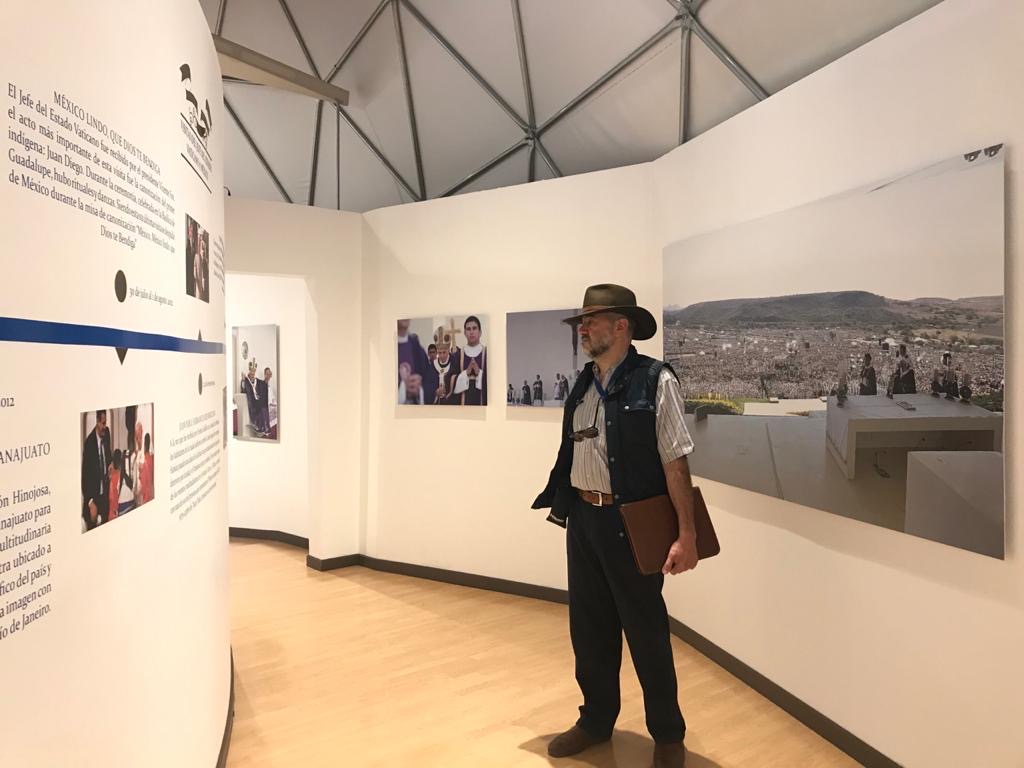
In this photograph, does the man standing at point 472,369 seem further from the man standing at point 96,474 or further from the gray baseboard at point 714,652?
the man standing at point 96,474

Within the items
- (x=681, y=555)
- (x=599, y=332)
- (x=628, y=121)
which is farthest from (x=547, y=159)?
(x=681, y=555)

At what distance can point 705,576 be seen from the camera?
466 centimetres

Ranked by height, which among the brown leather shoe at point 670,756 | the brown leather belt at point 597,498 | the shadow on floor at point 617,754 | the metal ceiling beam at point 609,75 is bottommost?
the shadow on floor at point 617,754

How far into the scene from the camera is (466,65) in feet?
20.7

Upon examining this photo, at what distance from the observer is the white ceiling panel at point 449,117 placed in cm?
638

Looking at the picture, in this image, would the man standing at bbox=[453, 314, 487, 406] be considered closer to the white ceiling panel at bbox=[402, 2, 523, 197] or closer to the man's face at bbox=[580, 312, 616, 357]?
the white ceiling panel at bbox=[402, 2, 523, 197]

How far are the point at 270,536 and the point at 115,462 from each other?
677cm

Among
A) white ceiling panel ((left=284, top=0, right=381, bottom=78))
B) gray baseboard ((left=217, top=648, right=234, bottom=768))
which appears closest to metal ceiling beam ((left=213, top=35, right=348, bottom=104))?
white ceiling panel ((left=284, top=0, right=381, bottom=78))

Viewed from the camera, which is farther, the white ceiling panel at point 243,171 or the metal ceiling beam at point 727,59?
the white ceiling panel at point 243,171

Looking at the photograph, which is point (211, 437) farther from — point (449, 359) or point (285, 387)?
point (285, 387)

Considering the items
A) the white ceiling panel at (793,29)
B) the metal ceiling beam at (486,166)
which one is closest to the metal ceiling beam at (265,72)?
the metal ceiling beam at (486,166)

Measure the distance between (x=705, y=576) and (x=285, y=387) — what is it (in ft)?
17.3

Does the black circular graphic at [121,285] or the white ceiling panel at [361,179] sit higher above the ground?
the white ceiling panel at [361,179]

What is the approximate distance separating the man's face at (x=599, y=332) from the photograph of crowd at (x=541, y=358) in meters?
2.01
